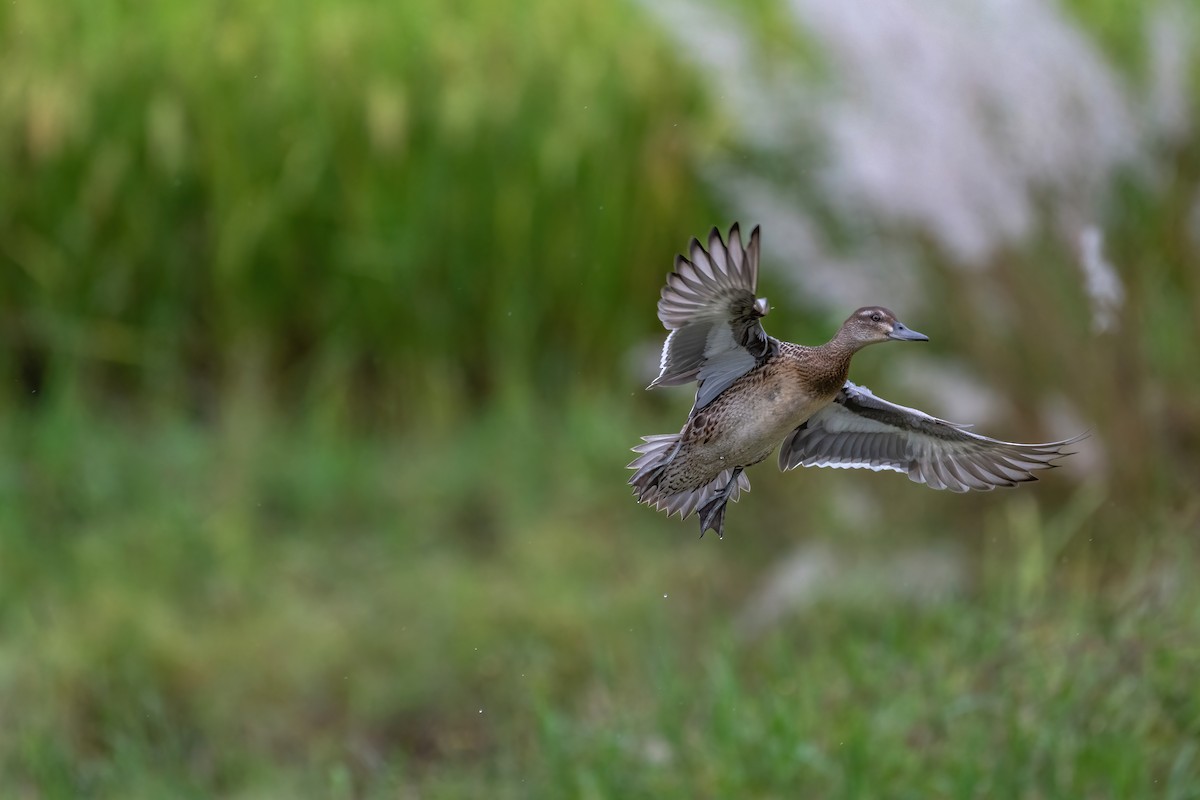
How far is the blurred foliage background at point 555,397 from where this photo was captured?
3023 millimetres

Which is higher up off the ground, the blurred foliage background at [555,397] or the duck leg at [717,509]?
the blurred foliage background at [555,397]

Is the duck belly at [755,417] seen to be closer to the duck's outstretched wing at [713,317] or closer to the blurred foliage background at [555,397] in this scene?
the duck's outstretched wing at [713,317]

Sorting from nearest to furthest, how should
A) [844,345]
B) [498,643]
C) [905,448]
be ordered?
[844,345], [905,448], [498,643]

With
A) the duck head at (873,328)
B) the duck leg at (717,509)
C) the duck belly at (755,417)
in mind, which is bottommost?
the duck leg at (717,509)

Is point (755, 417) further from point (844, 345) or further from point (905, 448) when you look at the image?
point (905, 448)

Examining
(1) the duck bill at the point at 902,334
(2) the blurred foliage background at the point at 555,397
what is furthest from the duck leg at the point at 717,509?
(2) the blurred foliage background at the point at 555,397

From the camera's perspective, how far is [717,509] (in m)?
0.93

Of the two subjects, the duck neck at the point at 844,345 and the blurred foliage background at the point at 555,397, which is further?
the blurred foliage background at the point at 555,397

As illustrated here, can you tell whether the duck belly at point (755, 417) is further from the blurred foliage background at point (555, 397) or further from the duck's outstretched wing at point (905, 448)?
the blurred foliage background at point (555, 397)

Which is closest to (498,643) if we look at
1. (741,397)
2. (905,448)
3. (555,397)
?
(555,397)

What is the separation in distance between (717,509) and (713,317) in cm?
10

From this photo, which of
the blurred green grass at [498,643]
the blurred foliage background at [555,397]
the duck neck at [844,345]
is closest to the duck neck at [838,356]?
the duck neck at [844,345]

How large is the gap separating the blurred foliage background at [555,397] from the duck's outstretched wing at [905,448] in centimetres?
160

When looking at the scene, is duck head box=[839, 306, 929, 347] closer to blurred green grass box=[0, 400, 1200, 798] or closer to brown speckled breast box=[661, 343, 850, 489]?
brown speckled breast box=[661, 343, 850, 489]
